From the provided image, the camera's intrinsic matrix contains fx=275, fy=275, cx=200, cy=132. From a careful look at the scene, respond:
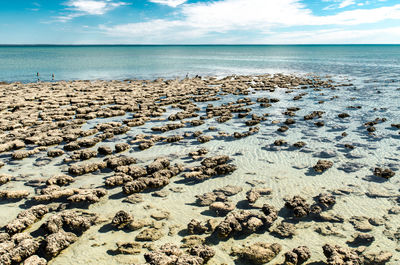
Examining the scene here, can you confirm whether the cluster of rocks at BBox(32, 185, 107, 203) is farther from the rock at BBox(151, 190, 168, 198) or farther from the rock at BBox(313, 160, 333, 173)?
the rock at BBox(313, 160, 333, 173)

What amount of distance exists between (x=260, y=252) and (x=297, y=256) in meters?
0.86

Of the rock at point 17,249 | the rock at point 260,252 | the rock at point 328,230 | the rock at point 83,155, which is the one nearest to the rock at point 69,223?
the rock at point 17,249

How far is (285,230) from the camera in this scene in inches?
301

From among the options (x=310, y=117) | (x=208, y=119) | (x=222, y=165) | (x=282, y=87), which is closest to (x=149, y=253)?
(x=222, y=165)

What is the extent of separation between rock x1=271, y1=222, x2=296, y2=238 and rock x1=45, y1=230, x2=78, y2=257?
17.8ft

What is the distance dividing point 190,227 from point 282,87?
32.1m

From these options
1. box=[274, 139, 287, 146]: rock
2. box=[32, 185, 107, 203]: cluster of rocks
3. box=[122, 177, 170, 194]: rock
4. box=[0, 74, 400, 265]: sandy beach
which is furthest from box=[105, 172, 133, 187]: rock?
box=[274, 139, 287, 146]: rock

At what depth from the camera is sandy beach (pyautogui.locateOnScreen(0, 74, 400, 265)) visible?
684cm

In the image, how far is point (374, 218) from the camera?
27.0ft

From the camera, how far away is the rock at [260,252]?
21.4 feet

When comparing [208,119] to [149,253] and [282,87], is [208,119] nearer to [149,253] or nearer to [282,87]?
[149,253]

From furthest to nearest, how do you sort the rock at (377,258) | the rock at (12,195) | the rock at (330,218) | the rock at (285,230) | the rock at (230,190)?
1. the rock at (230,190)
2. the rock at (12,195)
3. the rock at (330,218)
4. the rock at (285,230)
5. the rock at (377,258)

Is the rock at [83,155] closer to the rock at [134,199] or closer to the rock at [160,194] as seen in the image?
the rock at [134,199]

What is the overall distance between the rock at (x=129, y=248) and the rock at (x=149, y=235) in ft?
0.89
